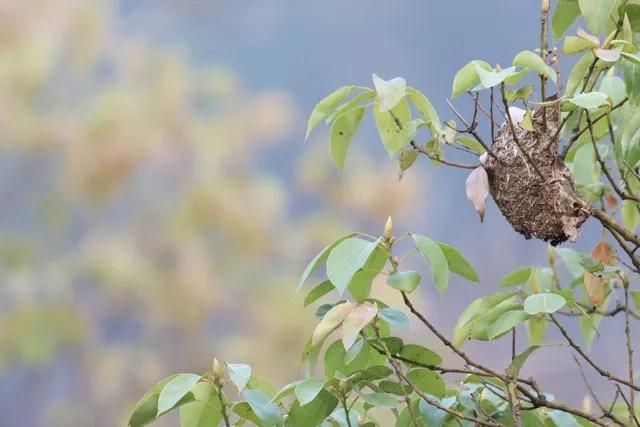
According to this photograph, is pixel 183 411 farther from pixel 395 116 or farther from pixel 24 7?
pixel 24 7

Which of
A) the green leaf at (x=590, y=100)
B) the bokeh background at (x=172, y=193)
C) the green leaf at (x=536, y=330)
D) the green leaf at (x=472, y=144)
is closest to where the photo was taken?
the green leaf at (x=590, y=100)

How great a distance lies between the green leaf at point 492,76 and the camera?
2.27 feet

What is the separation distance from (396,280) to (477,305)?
0.22m

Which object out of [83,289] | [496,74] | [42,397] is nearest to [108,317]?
[83,289]

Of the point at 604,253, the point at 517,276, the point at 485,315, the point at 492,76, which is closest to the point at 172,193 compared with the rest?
the point at 517,276

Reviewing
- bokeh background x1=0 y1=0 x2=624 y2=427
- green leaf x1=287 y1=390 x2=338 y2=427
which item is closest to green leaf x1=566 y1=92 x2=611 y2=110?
green leaf x1=287 y1=390 x2=338 y2=427

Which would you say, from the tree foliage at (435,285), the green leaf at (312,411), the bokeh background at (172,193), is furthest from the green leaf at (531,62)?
the bokeh background at (172,193)

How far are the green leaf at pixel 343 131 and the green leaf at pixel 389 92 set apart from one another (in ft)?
0.31

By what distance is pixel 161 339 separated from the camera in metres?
3.66

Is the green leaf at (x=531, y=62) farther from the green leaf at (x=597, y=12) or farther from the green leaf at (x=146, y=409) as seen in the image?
the green leaf at (x=146, y=409)

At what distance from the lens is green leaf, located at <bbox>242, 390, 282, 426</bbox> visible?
2.53 ft

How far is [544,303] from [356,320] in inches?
6.1

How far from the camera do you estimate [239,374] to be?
76 cm

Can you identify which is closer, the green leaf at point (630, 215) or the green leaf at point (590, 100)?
the green leaf at point (590, 100)
